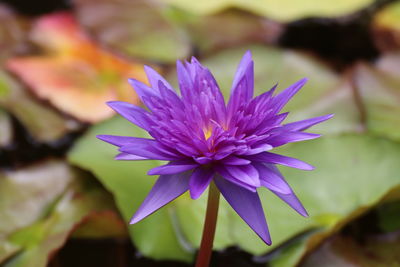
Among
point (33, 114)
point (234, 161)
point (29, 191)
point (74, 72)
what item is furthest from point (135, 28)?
point (234, 161)

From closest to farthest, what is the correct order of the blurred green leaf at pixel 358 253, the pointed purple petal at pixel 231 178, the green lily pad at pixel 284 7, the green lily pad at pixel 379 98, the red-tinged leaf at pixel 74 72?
the pointed purple petal at pixel 231 178 → the blurred green leaf at pixel 358 253 → the green lily pad at pixel 379 98 → the red-tinged leaf at pixel 74 72 → the green lily pad at pixel 284 7

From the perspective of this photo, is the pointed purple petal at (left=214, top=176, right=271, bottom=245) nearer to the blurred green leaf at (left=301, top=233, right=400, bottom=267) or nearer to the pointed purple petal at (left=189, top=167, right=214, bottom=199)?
the pointed purple petal at (left=189, top=167, right=214, bottom=199)

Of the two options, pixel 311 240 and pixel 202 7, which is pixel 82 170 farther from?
pixel 202 7

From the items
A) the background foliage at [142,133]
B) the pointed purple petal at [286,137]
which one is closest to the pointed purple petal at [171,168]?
the pointed purple petal at [286,137]

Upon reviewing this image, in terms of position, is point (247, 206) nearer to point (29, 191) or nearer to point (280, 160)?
point (280, 160)

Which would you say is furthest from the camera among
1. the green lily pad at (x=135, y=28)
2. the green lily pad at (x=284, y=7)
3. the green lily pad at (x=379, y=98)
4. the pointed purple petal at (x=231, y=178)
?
the green lily pad at (x=284, y=7)

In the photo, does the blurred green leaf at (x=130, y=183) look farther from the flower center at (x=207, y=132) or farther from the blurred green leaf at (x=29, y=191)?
the flower center at (x=207, y=132)

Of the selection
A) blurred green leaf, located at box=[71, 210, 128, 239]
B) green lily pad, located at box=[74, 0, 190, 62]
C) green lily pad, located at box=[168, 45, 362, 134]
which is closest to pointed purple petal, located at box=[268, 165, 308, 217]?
blurred green leaf, located at box=[71, 210, 128, 239]
